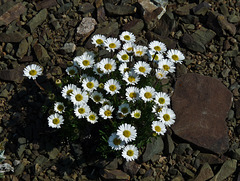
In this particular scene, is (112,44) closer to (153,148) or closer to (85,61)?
(85,61)

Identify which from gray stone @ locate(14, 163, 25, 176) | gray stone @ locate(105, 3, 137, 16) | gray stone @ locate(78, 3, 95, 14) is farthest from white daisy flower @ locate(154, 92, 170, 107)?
gray stone @ locate(78, 3, 95, 14)

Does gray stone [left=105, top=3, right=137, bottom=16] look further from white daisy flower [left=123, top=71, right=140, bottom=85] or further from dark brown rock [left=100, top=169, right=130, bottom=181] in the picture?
dark brown rock [left=100, top=169, right=130, bottom=181]

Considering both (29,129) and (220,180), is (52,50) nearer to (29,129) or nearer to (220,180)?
(29,129)

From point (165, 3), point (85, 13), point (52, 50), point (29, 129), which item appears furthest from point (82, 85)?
point (165, 3)

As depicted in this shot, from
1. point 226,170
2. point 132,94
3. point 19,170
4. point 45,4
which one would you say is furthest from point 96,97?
point 45,4

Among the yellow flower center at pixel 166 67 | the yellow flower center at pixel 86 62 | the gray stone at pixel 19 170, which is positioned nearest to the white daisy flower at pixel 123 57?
the yellow flower center at pixel 86 62
